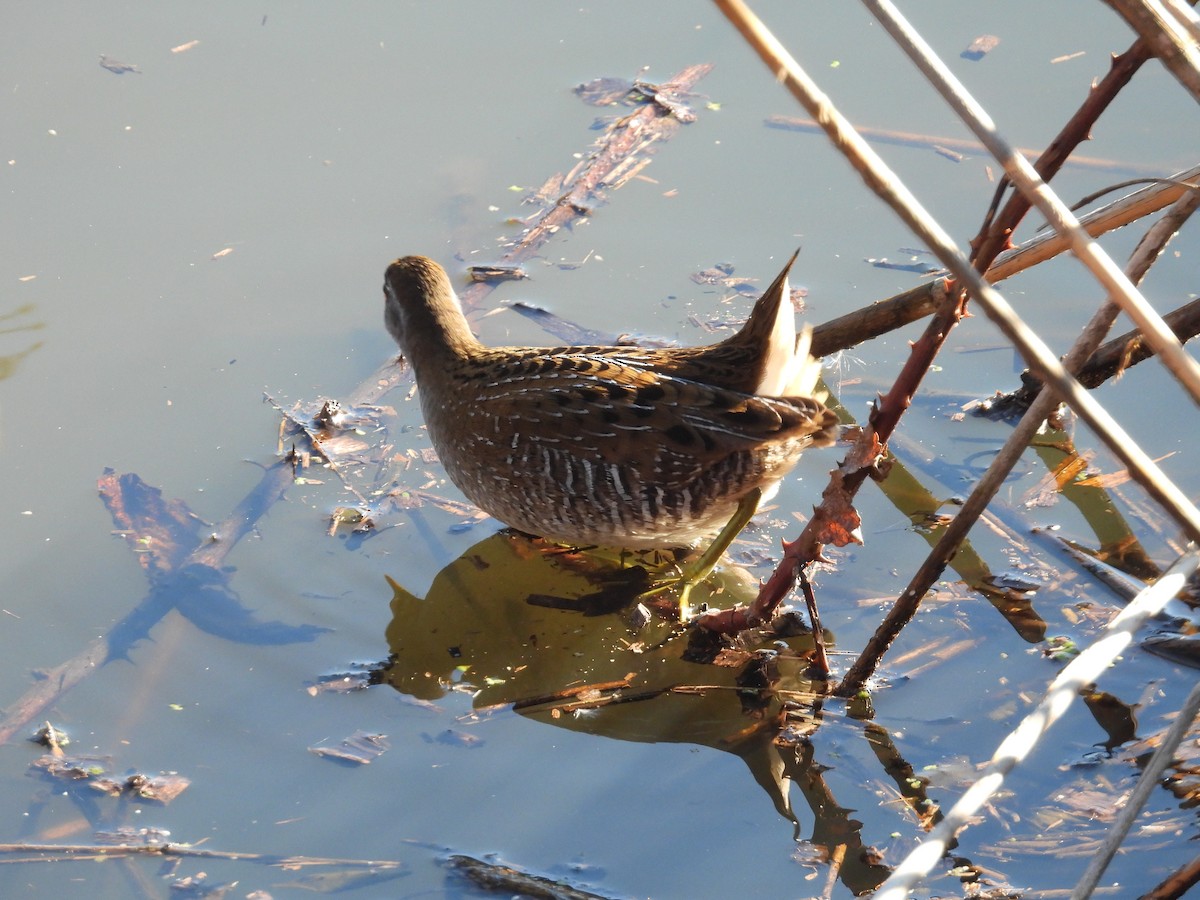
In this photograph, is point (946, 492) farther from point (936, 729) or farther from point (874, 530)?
point (936, 729)

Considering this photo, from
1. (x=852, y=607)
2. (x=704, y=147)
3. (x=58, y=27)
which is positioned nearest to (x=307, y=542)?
(x=852, y=607)

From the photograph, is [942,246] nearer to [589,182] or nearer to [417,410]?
[417,410]

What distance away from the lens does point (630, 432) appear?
4523mm

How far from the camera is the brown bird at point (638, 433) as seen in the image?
14.5 ft

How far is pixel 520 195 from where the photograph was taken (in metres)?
6.89

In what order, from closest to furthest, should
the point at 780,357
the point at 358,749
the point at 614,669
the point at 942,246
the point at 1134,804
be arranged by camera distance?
the point at 942,246 < the point at 1134,804 < the point at 358,749 < the point at 780,357 < the point at 614,669

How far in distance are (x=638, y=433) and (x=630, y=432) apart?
3 centimetres

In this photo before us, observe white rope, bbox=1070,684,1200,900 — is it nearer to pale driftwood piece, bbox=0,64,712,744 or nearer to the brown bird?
the brown bird

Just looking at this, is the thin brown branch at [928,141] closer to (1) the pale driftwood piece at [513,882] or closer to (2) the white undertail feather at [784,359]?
(2) the white undertail feather at [784,359]

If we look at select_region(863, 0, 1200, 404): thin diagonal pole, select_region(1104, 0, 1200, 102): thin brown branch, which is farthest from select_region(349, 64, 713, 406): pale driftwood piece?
select_region(1104, 0, 1200, 102): thin brown branch

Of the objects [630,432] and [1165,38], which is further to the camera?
[630,432]

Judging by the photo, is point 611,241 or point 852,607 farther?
point 611,241

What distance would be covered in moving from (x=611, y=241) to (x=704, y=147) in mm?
1046

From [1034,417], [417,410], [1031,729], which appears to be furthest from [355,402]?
[1031,729]
